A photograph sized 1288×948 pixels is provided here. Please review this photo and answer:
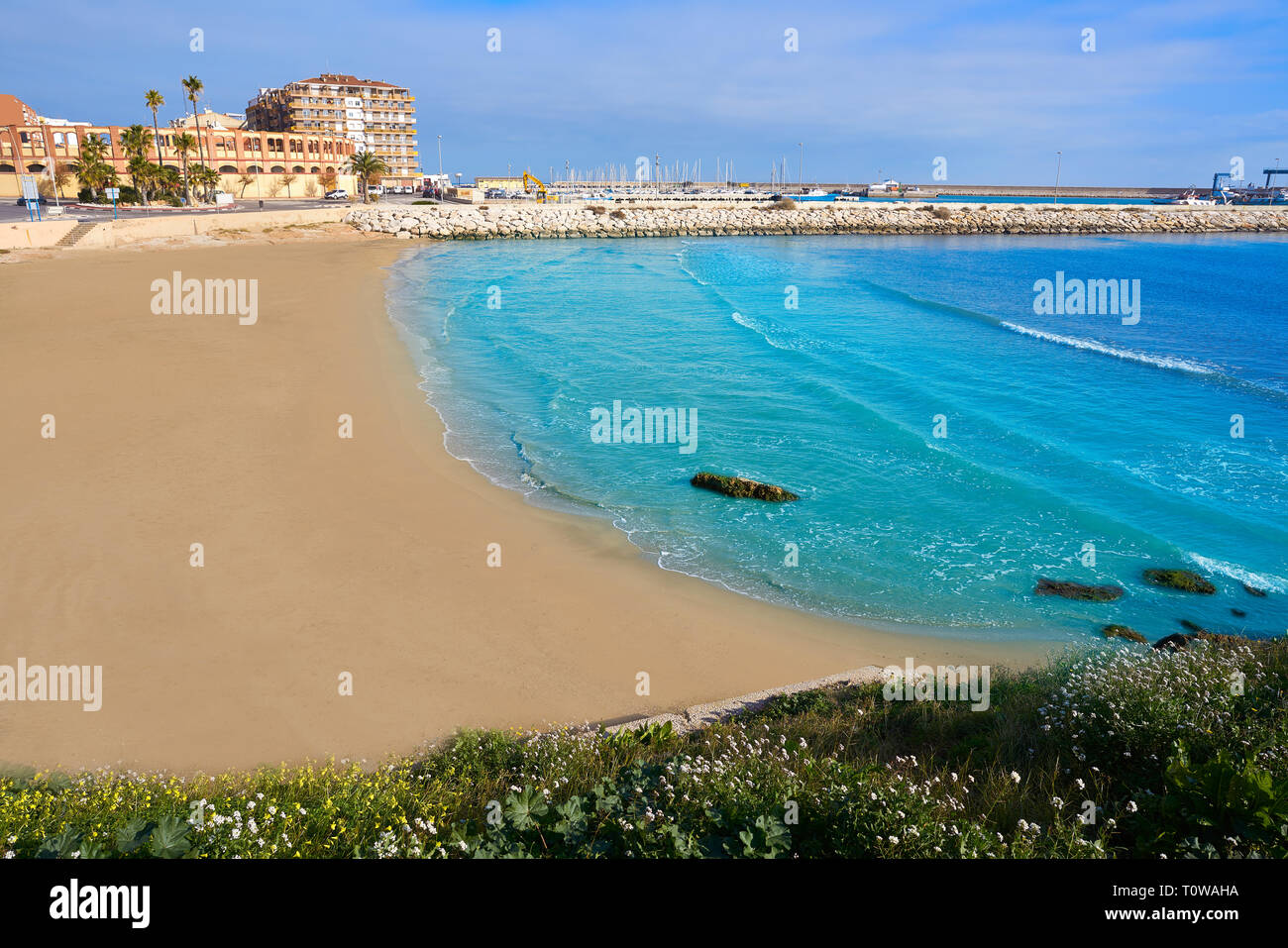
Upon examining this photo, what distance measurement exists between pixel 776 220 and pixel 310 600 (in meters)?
94.2

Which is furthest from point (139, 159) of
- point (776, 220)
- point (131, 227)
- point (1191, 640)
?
point (1191, 640)

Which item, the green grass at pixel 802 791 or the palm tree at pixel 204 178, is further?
the palm tree at pixel 204 178

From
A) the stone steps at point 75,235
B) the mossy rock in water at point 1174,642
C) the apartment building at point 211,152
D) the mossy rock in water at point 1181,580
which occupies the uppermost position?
the apartment building at point 211,152

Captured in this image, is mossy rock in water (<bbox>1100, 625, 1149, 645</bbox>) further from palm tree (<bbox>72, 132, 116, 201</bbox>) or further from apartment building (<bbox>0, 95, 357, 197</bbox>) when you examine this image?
apartment building (<bbox>0, 95, 357, 197</bbox>)

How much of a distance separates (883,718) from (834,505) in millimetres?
8601

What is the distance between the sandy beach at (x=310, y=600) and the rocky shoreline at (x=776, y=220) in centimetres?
5925

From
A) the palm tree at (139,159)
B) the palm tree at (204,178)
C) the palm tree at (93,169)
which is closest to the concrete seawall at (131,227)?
the palm tree at (139,159)

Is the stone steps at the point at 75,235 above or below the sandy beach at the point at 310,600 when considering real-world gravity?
above

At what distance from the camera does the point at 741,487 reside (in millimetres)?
16781

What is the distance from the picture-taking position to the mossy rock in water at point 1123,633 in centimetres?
1152

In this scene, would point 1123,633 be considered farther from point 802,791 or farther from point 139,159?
point 139,159

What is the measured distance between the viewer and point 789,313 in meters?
40.0

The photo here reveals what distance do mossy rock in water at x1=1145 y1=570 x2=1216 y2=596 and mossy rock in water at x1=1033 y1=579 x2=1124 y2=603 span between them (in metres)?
0.86

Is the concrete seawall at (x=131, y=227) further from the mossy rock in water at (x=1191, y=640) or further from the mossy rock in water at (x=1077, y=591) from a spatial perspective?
the mossy rock in water at (x=1191, y=640)
